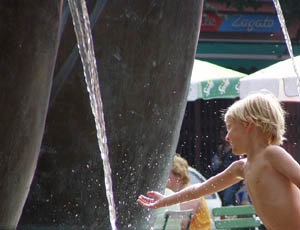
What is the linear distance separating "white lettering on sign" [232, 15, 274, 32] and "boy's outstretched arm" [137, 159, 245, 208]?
937 cm

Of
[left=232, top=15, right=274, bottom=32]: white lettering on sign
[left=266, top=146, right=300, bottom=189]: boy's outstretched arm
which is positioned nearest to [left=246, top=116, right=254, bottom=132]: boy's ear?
[left=266, top=146, right=300, bottom=189]: boy's outstretched arm

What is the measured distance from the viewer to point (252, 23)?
12.4 m

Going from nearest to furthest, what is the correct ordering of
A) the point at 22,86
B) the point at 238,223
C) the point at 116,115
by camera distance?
1. the point at 22,86
2. the point at 116,115
3. the point at 238,223

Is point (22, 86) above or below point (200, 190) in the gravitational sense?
above

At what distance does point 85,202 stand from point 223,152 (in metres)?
6.53

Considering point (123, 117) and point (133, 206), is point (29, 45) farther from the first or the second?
point (133, 206)

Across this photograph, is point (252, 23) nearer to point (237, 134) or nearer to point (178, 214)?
point (178, 214)

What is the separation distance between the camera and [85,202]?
3.26m

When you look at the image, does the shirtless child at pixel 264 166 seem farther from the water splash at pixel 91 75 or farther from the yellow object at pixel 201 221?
the yellow object at pixel 201 221

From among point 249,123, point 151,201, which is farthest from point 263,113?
point 151,201

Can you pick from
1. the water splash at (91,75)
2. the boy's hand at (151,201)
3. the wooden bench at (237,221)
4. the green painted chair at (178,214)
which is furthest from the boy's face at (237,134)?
the wooden bench at (237,221)

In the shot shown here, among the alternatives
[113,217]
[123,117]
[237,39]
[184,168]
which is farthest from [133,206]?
[237,39]

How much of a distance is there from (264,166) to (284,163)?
0.28 ft

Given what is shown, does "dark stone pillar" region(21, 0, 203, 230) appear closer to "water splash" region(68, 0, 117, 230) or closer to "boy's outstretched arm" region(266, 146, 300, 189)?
"water splash" region(68, 0, 117, 230)
